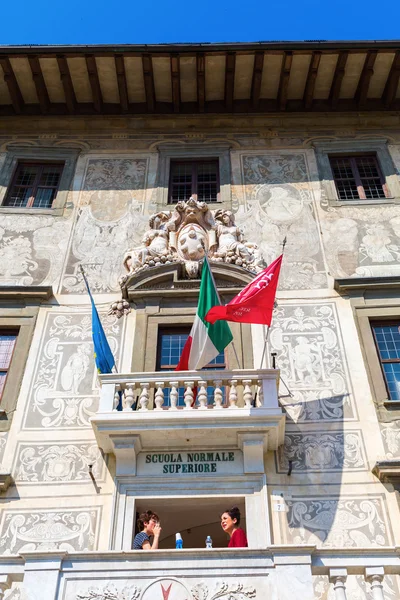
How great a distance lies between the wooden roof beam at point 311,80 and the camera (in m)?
15.4

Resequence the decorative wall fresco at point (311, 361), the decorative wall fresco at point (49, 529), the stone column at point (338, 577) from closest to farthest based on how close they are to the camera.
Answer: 1. the stone column at point (338, 577)
2. the decorative wall fresco at point (49, 529)
3. the decorative wall fresco at point (311, 361)

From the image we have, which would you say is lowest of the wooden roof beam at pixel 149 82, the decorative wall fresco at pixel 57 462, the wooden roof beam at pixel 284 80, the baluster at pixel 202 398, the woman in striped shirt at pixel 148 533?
the woman in striped shirt at pixel 148 533

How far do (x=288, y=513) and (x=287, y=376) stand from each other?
2.44m

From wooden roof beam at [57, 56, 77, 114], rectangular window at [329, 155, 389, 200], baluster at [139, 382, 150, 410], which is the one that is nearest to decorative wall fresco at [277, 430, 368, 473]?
baluster at [139, 382, 150, 410]

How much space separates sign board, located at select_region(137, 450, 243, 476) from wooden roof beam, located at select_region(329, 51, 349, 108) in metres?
9.56

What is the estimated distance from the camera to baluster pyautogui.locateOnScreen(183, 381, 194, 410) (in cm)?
1018

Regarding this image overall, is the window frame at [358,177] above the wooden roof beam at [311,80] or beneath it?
beneath

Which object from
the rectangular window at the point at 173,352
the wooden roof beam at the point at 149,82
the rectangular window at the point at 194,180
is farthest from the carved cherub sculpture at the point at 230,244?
the wooden roof beam at the point at 149,82

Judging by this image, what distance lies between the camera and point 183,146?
15.9 m

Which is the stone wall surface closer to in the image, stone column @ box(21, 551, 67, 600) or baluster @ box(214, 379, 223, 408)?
stone column @ box(21, 551, 67, 600)

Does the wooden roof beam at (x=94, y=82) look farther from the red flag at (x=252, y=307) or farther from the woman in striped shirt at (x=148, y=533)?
the woman in striped shirt at (x=148, y=533)

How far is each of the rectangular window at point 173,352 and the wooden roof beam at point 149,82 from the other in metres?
6.59

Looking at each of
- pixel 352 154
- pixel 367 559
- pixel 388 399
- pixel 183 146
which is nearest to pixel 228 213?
pixel 183 146

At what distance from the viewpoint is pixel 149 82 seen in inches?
625
